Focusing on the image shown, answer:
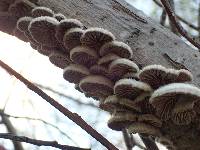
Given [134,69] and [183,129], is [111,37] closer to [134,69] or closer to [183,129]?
[134,69]

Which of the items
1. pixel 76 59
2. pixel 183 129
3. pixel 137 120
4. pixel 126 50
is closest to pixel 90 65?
pixel 76 59

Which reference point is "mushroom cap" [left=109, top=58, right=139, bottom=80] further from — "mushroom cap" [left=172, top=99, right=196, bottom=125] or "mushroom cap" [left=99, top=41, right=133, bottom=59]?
"mushroom cap" [left=172, top=99, right=196, bottom=125]

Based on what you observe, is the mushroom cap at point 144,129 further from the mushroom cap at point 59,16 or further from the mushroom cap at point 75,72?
the mushroom cap at point 59,16

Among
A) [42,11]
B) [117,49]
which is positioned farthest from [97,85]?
[42,11]

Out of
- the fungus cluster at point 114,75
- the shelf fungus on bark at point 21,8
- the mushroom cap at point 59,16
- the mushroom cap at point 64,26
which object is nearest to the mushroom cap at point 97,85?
the fungus cluster at point 114,75

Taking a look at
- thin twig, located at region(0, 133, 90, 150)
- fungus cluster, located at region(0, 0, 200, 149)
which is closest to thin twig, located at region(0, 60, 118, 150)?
thin twig, located at region(0, 133, 90, 150)
